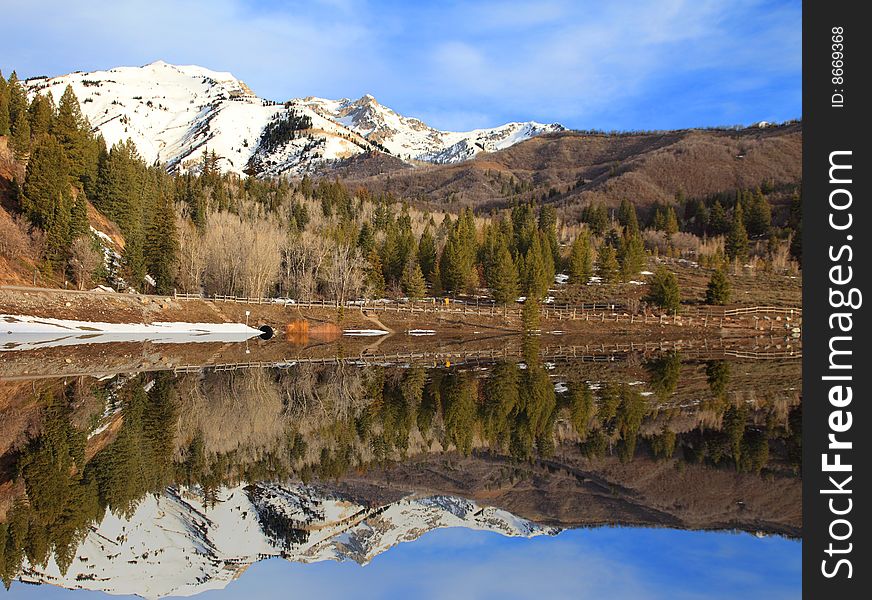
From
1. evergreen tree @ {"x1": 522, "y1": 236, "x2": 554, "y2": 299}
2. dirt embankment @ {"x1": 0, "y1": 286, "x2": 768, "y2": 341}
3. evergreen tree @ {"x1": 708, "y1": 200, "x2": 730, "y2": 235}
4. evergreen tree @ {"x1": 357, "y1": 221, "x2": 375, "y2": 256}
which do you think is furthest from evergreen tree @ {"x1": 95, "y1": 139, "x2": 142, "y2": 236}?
evergreen tree @ {"x1": 708, "y1": 200, "x2": 730, "y2": 235}

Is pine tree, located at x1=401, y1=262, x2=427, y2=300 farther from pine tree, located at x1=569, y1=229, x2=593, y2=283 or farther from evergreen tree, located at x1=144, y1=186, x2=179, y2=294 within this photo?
evergreen tree, located at x1=144, y1=186, x2=179, y2=294

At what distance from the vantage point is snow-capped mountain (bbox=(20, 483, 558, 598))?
31.0ft

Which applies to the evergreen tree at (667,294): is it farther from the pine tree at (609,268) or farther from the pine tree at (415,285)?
the pine tree at (415,285)

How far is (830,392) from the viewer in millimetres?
9688

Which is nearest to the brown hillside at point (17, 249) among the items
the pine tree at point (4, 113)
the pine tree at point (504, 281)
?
the pine tree at point (4, 113)

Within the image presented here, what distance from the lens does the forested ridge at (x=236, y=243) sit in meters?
57.2

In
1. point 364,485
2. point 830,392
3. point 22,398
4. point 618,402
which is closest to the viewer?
point 830,392

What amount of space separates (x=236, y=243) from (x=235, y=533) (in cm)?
5947

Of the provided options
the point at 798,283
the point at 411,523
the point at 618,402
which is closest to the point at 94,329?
the point at 618,402

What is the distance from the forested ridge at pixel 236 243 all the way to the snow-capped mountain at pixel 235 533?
160ft

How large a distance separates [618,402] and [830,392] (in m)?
13.6

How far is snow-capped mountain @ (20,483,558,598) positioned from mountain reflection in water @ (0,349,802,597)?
0.13ft

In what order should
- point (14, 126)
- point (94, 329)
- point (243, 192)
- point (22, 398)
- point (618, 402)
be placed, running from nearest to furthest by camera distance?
1. point (22, 398)
2. point (618, 402)
3. point (94, 329)
4. point (14, 126)
5. point (243, 192)

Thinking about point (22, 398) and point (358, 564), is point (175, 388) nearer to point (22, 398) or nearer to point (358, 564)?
point (22, 398)
